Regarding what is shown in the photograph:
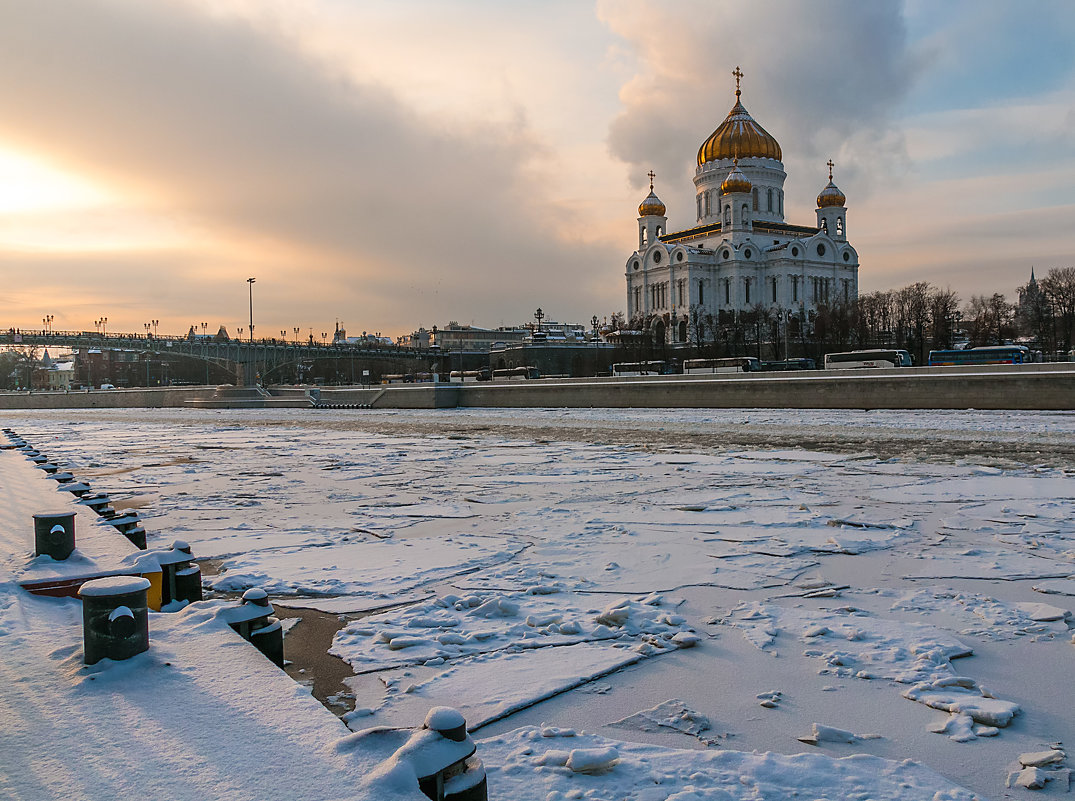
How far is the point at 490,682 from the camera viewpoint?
295 cm

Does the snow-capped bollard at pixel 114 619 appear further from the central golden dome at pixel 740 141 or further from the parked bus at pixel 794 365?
the central golden dome at pixel 740 141

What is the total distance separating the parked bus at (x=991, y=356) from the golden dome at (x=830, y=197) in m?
67.9

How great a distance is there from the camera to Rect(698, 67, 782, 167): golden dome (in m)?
89.5

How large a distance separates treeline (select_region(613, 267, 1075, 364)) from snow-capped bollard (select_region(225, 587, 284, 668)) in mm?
59902

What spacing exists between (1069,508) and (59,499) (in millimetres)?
7304

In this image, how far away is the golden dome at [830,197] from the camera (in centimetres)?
9912

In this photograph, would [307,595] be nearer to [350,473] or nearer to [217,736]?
[217,736]

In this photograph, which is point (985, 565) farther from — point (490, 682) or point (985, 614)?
point (490, 682)

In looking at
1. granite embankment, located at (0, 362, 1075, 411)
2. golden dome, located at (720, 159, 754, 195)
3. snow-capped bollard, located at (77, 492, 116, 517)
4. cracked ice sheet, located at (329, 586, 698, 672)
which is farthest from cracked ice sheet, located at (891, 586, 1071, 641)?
golden dome, located at (720, 159, 754, 195)

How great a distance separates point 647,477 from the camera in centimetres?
888

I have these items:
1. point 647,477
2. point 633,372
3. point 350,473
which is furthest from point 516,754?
point 633,372

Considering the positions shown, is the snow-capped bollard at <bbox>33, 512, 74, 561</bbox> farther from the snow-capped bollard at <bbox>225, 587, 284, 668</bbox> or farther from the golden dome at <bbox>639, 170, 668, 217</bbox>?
the golden dome at <bbox>639, 170, 668, 217</bbox>

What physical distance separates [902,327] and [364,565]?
62.7 metres

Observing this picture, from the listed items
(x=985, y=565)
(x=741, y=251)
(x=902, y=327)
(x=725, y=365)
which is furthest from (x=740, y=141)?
(x=985, y=565)
